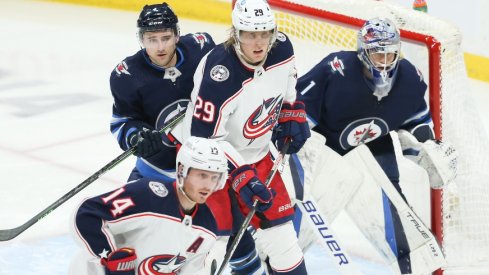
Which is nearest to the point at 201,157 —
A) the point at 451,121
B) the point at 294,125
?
the point at 294,125

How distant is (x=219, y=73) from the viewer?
324cm

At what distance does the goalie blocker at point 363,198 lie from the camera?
3.69 metres

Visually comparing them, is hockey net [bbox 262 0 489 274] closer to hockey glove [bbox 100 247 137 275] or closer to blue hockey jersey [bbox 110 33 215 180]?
blue hockey jersey [bbox 110 33 215 180]

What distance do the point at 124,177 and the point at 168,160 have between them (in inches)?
56.1

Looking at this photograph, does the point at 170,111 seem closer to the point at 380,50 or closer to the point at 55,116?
the point at 380,50

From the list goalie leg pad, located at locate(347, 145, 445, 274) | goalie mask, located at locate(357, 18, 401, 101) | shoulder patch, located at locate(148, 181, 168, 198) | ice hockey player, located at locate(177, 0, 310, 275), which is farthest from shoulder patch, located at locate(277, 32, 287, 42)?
shoulder patch, located at locate(148, 181, 168, 198)

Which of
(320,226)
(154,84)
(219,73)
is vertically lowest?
(320,226)

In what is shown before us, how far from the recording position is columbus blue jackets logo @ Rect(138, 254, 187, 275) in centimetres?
288

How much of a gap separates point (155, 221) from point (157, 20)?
78 cm

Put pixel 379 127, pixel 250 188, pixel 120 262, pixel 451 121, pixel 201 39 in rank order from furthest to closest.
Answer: pixel 451 121
pixel 379 127
pixel 201 39
pixel 250 188
pixel 120 262

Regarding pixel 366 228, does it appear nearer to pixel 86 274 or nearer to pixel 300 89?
pixel 300 89

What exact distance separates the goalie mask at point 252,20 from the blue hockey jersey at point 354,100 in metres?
0.41

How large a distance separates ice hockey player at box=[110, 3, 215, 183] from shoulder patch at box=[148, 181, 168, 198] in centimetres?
44

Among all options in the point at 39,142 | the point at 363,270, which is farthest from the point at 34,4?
the point at 363,270
